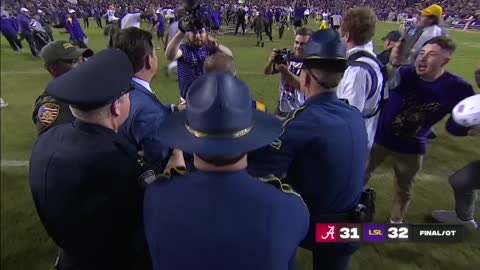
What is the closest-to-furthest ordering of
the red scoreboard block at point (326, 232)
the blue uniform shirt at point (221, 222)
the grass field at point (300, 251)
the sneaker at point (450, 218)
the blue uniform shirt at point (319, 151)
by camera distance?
the blue uniform shirt at point (221, 222), the blue uniform shirt at point (319, 151), the grass field at point (300, 251), the red scoreboard block at point (326, 232), the sneaker at point (450, 218)

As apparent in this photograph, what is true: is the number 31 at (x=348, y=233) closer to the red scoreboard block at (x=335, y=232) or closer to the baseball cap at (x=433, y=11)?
the red scoreboard block at (x=335, y=232)

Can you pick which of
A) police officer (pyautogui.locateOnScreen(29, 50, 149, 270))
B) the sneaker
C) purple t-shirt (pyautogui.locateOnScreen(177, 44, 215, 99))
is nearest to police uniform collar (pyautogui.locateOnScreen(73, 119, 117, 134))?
police officer (pyautogui.locateOnScreen(29, 50, 149, 270))

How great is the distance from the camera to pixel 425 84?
9.33 ft

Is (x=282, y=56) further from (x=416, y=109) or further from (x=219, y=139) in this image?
(x=219, y=139)

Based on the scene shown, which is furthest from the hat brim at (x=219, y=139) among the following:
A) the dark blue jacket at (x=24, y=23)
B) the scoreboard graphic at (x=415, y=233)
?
the scoreboard graphic at (x=415, y=233)

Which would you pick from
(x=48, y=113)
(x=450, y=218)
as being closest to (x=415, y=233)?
(x=450, y=218)

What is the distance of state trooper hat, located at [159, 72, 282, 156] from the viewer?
112 centimetres

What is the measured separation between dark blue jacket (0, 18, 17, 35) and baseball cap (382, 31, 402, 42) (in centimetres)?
275

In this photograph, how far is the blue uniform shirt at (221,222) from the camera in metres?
1.09

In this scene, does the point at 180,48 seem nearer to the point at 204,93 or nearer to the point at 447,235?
the point at 204,93

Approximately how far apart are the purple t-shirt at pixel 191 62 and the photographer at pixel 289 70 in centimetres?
64

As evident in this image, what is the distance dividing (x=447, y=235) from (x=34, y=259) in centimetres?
344

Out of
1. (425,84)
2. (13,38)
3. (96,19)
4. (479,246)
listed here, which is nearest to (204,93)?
(13,38)

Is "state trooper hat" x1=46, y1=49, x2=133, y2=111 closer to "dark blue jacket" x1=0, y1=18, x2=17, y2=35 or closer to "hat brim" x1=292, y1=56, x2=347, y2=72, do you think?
"dark blue jacket" x1=0, y1=18, x2=17, y2=35
